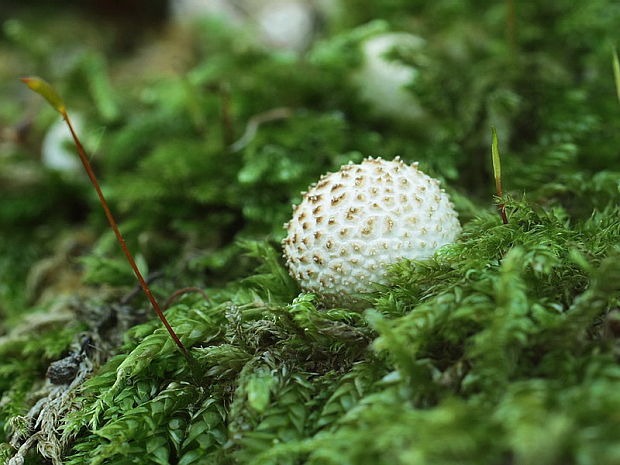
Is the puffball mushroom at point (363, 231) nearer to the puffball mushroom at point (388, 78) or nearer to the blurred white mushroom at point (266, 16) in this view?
the puffball mushroom at point (388, 78)

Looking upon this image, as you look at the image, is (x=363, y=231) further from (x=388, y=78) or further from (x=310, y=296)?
(x=388, y=78)

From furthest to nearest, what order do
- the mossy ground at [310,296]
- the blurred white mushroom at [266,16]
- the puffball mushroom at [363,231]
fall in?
the blurred white mushroom at [266,16] < the puffball mushroom at [363,231] < the mossy ground at [310,296]

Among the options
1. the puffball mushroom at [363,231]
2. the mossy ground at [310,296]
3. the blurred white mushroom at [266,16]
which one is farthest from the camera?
the blurred white mushroom at [266,16]

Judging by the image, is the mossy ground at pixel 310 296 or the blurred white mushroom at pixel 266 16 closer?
the mossy ground at pixel 310 296

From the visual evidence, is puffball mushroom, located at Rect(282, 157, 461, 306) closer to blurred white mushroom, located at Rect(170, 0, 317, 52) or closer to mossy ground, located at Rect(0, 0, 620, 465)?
mossy ground, located at Rect(0, 0, 620, 465)

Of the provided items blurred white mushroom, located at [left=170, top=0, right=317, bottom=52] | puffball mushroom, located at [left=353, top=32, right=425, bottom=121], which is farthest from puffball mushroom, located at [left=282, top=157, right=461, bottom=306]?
blurred white mushroom, located at [left=170, top=0, right=317, bottom=52]

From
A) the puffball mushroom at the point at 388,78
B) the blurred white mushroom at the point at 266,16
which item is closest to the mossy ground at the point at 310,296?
the puffball mushroom at the point at 388,78
